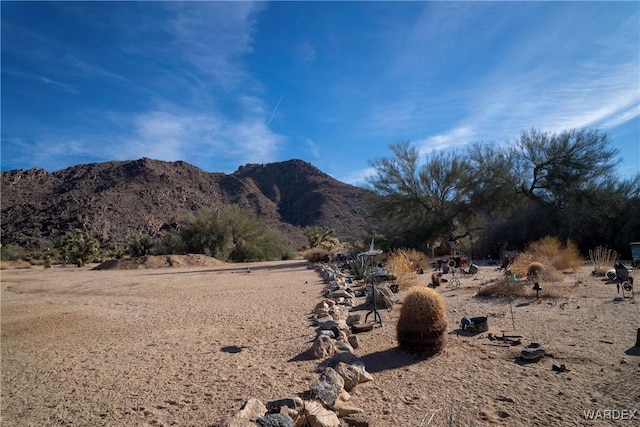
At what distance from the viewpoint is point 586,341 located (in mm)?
5824

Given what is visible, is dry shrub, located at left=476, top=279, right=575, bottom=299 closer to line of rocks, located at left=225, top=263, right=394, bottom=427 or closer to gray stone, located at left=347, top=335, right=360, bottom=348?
gray stone, located at left=347, top=335, right=360, bottom=348

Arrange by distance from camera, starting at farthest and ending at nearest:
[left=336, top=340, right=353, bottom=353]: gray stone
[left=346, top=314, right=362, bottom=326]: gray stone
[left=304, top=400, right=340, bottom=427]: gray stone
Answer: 1. [left=346, top=314, right=362, bottom=326]: gray stone
2. [left=336, top=340, right=353, bottom=353]: gray stone
3. [left=304, top=400, right=340, bottom=427]: gray stone

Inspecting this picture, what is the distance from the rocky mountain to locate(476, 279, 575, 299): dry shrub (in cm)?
3053

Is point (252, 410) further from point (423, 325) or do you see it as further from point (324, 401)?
point (423, 325)

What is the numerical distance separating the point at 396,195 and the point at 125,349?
75.1 ft

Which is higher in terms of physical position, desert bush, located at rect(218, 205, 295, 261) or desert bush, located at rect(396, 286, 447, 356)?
desert bush, located at rect(218, 205, 295, 261)

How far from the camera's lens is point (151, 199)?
63219mm

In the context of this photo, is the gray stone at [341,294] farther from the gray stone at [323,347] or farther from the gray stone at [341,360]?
the gray stone at [341,360]

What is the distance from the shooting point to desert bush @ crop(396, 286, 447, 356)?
226 inches

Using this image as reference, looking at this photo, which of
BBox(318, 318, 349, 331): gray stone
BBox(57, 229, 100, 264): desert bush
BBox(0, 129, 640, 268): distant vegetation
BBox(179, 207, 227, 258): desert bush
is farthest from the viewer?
BBox(179, 207, 227, 258): desert bush

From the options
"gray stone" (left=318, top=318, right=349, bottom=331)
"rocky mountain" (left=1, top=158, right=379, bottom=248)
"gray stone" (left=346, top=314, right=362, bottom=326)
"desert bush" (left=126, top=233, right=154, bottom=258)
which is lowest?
"gray stone" (left=346, top=314, right=362, bottom=326)

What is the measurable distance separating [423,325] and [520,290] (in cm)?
518

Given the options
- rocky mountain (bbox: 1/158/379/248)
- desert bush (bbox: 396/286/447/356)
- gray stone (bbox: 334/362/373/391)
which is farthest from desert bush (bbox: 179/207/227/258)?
gray stone (bbox: 334/362/373/391)

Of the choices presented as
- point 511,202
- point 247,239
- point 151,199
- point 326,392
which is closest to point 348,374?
point 326,392
